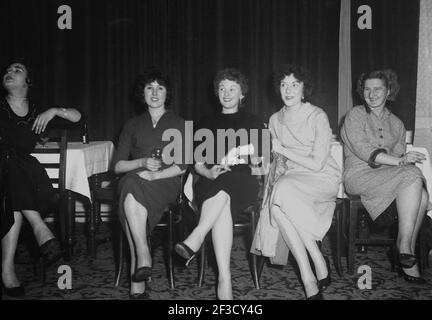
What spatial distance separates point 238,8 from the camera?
11.6 feet

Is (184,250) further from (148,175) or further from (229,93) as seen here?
(229,93)

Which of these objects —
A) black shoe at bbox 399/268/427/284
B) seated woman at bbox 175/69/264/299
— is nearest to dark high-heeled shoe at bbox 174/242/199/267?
seated woman at bbox 175/69/264/299

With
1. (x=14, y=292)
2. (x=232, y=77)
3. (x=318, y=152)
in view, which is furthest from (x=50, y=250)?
(x=318, y=152)

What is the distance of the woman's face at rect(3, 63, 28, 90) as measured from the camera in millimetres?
2320

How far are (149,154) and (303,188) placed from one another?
33.6 inches

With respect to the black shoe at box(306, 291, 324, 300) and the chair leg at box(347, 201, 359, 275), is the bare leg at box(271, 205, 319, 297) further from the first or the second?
the chair leg at box(347, 201, 359, 275)

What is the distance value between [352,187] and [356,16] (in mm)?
1851

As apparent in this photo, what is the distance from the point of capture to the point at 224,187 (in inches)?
79.1

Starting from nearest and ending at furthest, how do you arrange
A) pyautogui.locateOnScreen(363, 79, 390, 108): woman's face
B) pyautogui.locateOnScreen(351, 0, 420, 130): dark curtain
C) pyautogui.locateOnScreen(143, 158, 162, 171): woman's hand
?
pyautogui.locateOnScreen(143, 158, 162, 171): woman's hand
pyautogui.locateOnScreen(363, 79, 390, 108): woman's face
pyautogui.locateOnScreen(351, 0, 420, 130): dark curtain

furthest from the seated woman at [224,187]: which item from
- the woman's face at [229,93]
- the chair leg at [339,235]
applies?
the chair leg at [339,235]

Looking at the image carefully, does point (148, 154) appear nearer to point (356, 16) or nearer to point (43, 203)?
point (43, 203)

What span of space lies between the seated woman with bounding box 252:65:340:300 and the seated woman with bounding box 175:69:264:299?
→ 0.15 m

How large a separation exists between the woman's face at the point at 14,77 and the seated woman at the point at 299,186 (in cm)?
146

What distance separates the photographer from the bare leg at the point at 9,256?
1.99 m
